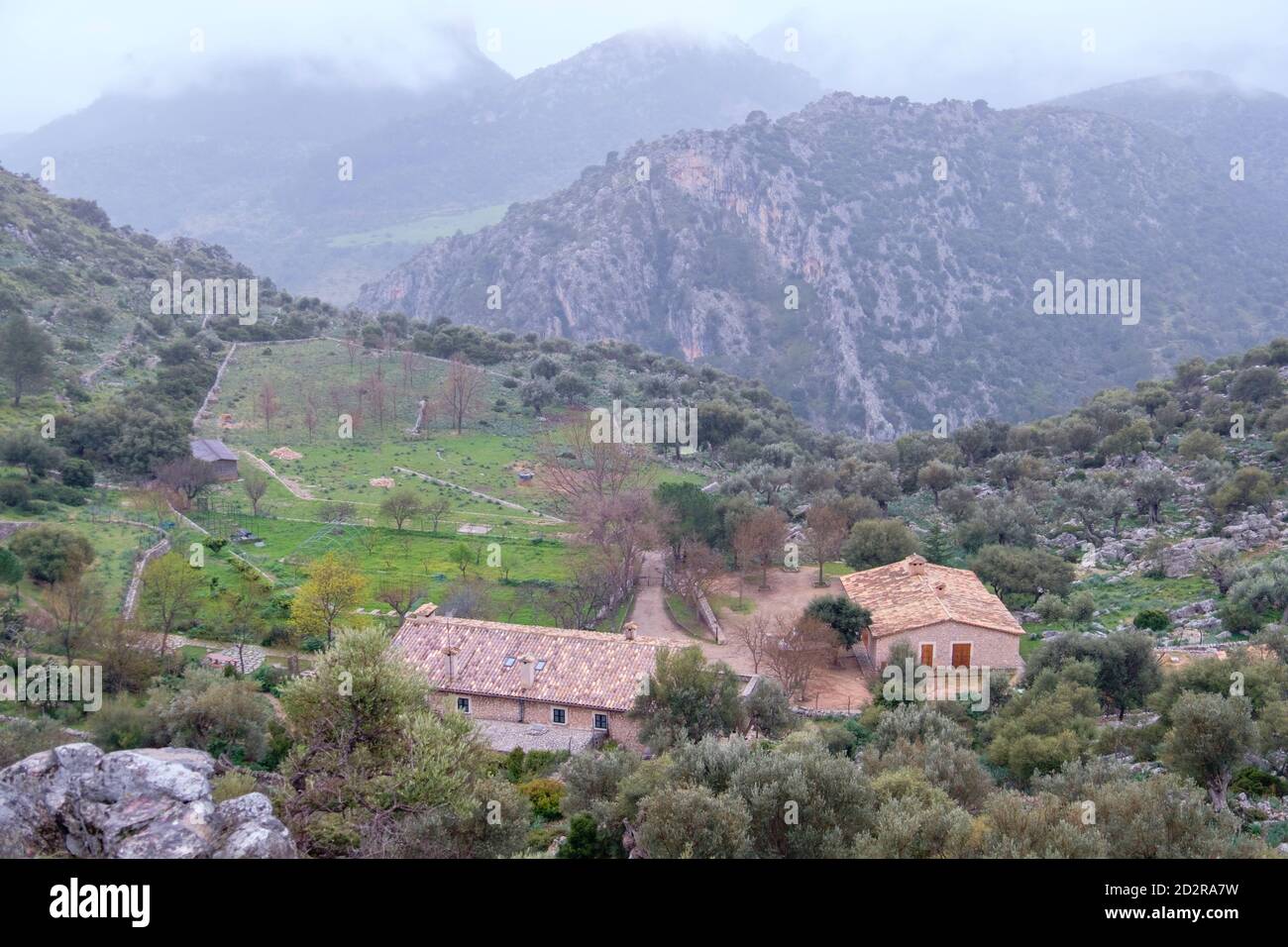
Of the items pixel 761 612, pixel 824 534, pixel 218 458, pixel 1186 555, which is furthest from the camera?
pixel 218 458

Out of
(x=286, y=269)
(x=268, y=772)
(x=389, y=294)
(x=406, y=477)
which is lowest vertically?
(x=268, y=772)

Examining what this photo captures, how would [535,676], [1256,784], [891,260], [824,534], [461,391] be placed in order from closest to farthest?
[1256,784], [535,676], [824,534], [461,391], [891,260]

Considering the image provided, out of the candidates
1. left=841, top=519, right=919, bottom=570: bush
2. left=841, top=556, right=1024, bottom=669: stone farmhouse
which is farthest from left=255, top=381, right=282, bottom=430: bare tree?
left=841, top=556, right=1024, bottom=669: stone farmhouse

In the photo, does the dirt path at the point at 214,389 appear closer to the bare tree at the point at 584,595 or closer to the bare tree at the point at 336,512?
the bare tree at the point at 336,512

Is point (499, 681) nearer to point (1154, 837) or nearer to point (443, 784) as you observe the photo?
point (443, 784)

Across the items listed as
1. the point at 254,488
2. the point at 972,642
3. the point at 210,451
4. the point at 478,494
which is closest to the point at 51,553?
the point at 254,488

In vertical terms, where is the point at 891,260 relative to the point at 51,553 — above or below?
above

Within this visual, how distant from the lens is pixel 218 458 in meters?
45.9

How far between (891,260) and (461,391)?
90615 mm

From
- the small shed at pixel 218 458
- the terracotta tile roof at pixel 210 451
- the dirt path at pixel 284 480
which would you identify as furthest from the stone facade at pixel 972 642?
the terracotta tile roof at pixel 210 451

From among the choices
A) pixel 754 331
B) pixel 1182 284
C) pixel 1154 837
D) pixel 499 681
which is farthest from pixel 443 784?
pixel 1182 284

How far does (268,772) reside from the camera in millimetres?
19391

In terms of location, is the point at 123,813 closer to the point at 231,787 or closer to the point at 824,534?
the point at 231,787
